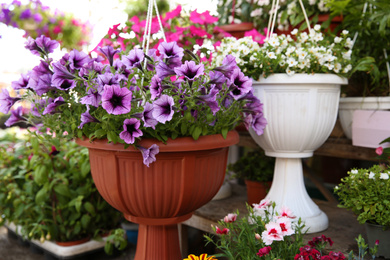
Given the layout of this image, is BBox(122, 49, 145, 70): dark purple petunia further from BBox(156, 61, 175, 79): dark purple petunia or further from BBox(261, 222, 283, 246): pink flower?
BBox(261, 222, 283, 246): pink flower

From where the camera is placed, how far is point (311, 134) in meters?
1.31

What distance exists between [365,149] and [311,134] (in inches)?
14.7

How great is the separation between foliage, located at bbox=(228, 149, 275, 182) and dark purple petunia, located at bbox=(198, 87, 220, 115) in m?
0.68

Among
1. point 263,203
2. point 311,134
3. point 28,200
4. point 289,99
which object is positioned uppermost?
point 289,99

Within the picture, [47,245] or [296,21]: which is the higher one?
[296,21]

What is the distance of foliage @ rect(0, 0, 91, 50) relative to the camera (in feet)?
11.1

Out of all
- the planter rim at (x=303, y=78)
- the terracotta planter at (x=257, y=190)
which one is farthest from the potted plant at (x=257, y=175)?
the planter rim at (x=303, y=78)

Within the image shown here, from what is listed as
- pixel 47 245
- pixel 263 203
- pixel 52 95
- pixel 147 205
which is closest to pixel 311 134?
pixel 263 203

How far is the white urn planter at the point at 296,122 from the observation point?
4.17 ft

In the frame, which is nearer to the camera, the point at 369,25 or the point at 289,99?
the point at 289,99

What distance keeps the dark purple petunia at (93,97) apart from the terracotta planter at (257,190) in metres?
0.86

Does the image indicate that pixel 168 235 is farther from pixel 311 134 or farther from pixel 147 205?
pixel 311 134

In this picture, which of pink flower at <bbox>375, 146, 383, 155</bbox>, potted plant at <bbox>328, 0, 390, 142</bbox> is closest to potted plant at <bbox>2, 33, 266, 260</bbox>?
pink flower at <bbox>375, 146, 383, 155</bbox>

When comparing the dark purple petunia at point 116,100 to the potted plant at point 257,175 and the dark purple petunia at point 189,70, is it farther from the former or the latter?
the potted plant at point 257,175
